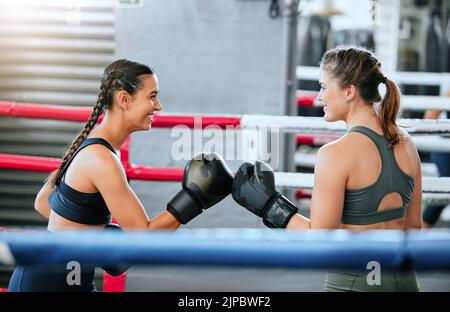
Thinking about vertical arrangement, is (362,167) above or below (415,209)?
above

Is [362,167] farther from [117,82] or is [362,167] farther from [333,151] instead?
[117,82]

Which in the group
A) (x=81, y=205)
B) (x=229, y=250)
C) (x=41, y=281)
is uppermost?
(x=229, y=250)

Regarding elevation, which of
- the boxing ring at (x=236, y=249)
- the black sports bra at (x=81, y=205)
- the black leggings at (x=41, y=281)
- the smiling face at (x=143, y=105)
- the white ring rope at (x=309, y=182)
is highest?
the smiling face at (x=143, y=105)

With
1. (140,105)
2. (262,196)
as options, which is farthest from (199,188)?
(140,105)

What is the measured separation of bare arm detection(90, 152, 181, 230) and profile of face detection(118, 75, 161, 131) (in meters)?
0.20

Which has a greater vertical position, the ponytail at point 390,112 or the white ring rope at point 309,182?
the ponytail at point 390,112

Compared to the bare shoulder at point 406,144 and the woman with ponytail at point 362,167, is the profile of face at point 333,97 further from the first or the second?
the bare shoulder at point 406,144

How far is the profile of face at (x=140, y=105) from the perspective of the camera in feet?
7.70

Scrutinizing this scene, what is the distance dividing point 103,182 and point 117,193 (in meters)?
0.05

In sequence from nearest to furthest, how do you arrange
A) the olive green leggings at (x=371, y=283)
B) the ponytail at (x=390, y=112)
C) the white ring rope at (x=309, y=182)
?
the olive green leggings at (x=371, y=283), the ponytail at (x=390, y=112), the white ring rope at (x=309, y=182)

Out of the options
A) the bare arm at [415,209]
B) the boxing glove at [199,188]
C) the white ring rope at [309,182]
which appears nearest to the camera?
the bare arm at [415,209]

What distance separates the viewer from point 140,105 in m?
2.36

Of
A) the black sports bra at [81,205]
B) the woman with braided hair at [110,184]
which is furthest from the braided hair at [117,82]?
the black sports bra at [81,205]

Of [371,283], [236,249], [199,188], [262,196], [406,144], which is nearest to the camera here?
[236,249]
